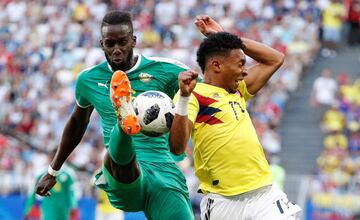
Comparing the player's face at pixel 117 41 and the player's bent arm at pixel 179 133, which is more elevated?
the player's face at pixel 117 41

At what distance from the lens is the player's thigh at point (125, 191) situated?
323 inches

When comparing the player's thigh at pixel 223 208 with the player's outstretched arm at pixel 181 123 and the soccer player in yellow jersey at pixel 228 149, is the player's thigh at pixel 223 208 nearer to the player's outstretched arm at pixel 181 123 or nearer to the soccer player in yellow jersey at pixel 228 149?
the soccer player in yellow jersey at pixel 228 149

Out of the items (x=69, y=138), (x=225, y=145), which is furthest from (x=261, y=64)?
(x=69, y=138)

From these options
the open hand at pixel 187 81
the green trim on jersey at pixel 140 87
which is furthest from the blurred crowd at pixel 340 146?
the open hand at pixel 187 81

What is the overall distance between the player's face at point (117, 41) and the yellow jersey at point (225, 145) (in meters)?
0.73

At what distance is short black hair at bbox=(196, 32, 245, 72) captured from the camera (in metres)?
7.97

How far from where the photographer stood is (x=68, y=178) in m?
14.3

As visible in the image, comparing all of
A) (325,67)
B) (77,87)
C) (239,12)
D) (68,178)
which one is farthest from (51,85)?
(77,87)

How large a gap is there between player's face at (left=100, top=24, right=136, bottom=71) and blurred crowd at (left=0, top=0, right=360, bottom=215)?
1215cm

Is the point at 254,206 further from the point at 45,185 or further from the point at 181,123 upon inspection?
the point at 45,185

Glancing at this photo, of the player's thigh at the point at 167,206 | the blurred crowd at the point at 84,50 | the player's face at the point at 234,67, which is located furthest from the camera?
the blurred crowd at the point at 84,50

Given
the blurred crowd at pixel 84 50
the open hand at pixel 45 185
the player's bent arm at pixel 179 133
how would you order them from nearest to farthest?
the player's bent arm at pixel 179 133 → the open hand at pixel 45 185 → the blurred crowd at pixel 84 50

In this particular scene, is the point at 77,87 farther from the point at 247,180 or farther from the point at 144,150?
the point at 247,180

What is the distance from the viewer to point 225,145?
7883 millimetres
